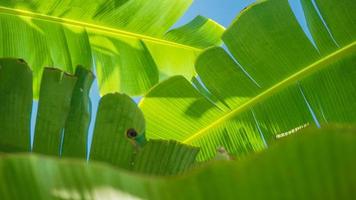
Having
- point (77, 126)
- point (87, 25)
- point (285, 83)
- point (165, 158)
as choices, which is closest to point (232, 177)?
point (165, 158)

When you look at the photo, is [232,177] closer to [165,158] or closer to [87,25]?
[165,158]

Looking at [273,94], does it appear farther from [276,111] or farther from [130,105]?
[130,105]

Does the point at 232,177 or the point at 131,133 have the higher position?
the point at 232,177

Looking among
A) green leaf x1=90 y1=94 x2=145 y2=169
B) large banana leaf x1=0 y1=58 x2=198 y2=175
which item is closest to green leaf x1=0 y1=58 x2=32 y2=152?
large banana leaf x1=0 y1=58 x2=198 y2=175

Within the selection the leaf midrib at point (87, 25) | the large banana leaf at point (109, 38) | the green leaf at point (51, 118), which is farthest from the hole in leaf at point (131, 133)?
the leaf midrib at point (87, 25)

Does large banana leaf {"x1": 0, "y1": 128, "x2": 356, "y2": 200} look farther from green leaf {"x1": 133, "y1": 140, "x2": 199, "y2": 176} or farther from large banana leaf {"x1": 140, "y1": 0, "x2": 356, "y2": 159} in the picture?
large banana leaf {"x1": 140, "y1": 0, "x2": 356, "y2": 159}

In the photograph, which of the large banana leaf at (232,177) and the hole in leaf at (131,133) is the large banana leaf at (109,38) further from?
the large banana leaf at (232,177)
